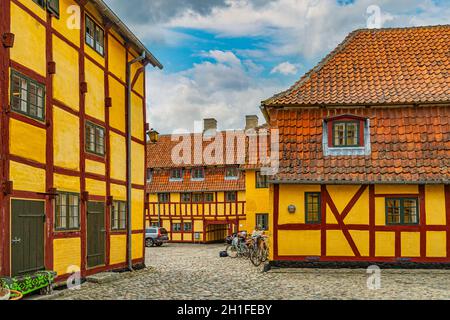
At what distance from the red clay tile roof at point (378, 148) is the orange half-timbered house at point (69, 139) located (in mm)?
5024

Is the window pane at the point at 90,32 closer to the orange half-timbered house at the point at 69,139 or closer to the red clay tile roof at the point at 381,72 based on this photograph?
the orange half-timbered house at the point at 69,139

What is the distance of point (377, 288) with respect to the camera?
14625 millimetres

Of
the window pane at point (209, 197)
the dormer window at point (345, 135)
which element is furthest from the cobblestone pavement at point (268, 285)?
the window pane at point (209, 197)

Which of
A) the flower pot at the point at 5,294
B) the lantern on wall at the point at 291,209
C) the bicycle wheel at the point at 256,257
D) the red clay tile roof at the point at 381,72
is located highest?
the red clay tile roof at the point at 381,72

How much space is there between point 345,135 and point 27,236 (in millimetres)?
10898

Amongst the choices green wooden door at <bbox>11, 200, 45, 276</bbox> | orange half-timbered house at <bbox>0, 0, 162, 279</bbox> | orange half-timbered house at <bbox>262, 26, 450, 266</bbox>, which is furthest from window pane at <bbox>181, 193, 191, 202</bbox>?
green wooden door at <bbox>11, 200, 45, 276</bbox>

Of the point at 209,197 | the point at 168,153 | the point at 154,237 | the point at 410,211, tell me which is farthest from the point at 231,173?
the point at 410,211

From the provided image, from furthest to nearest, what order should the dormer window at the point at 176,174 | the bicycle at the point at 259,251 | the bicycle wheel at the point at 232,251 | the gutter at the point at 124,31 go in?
the dormer window at the point at 176,174, the bicycle wheel at the point at 232,251, the bicycle at the point at 259,251, the gutter at the point at 124,31

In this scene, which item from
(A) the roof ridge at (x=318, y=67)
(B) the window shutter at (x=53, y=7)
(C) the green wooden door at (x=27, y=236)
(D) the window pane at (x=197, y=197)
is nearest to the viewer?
(C) the green wooden door at (x=27, y=236)

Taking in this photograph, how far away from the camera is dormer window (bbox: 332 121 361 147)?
19.4 meters

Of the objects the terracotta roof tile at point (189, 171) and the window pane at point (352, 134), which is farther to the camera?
the terracotta roof tile at point (189, 171)

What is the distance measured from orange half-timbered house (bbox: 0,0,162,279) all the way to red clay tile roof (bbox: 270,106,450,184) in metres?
5.02

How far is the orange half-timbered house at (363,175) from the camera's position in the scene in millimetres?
18531

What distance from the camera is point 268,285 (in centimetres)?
1523
